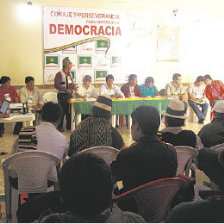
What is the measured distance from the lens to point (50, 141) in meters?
2.65

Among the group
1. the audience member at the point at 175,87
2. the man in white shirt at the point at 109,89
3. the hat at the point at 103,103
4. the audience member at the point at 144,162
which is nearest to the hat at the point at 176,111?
the hat at the point at 103,103

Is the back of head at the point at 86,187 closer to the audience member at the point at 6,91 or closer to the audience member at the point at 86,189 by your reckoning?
the audience member at the point at 86,189

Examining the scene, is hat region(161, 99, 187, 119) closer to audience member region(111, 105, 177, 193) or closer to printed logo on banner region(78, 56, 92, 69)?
audience member region(111, 105, 177, 193)

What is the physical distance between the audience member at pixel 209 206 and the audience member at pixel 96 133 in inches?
59.8

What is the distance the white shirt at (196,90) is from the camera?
775 centimetres

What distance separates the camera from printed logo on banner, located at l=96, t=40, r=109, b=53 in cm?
768

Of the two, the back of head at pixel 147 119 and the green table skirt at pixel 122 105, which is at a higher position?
the back of head at pixel 147 119

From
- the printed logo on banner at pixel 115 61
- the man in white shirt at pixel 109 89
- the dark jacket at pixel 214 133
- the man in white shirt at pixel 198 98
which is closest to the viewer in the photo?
the dark jacket at pixel 214 133

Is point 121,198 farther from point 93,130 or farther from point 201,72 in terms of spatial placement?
point 201,72

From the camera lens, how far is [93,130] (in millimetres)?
2703

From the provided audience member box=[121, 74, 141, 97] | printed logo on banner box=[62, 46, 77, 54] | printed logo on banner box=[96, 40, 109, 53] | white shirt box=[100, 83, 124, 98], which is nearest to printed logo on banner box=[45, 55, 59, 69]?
printed logo on banner box=[62, 46, 77, 54]

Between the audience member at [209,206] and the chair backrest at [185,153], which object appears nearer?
the audience member at [209,206]

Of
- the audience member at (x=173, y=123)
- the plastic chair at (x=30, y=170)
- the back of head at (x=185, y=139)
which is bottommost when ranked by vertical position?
the plastic chair at (x=30, y=170)

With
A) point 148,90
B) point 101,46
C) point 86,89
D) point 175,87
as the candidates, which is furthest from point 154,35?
point 86,89
